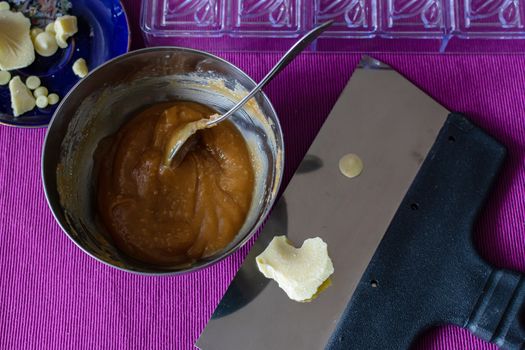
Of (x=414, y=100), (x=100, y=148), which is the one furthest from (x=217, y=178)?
(x=414, y=100)

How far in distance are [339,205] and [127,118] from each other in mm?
341

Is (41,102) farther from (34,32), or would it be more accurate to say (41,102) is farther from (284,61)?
(284,61)

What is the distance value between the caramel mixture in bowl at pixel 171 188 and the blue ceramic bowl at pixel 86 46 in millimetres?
134

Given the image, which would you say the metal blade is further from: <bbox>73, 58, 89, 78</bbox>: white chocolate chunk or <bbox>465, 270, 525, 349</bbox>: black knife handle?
<bbox>73, 58, 89, 78</bbox>: white chocolate chunk

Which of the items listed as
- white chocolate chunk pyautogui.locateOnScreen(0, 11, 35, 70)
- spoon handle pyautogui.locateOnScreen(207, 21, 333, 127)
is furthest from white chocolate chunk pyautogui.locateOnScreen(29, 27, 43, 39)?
spoon handle pyautogui.locateOnScreen(207, 21, 333, 127)

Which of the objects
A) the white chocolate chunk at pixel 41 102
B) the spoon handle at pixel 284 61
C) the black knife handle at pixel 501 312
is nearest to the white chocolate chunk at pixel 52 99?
the white chocolate chunk at pixel 41 102

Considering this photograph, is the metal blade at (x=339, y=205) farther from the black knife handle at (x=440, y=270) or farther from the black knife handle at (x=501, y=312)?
the black knife handle at (x=501, y=312)

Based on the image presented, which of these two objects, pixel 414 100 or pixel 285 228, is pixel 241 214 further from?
pixel 414 100

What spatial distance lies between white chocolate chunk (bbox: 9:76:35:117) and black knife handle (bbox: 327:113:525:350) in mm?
562

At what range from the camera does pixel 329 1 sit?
0.97 metres

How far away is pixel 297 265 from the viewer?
0.84 metres

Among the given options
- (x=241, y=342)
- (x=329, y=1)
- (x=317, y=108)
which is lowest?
(x=241, y=342)

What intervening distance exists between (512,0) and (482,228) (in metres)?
0.37

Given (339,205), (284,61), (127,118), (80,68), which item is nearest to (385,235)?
(339,205)
